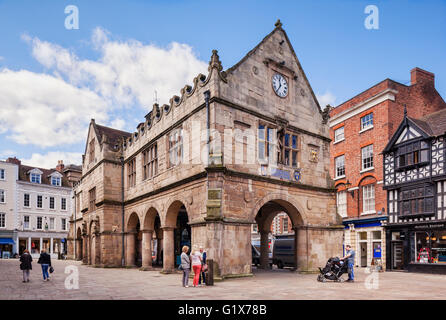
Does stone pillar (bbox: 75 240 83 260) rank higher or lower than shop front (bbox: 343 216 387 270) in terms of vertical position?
lower

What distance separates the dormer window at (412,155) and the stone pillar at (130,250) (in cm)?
1828

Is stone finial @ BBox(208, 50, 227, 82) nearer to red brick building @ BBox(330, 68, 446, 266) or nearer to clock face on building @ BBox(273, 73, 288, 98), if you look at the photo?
clock face on building @ BBox(273, 73, 288, 98)

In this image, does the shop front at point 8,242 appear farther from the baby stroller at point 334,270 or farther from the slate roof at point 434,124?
the slate roof at point 434,124

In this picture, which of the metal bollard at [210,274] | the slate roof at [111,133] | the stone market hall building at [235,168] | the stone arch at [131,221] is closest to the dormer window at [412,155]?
the stone market hall building at [235,168]

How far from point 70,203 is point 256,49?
4848cm

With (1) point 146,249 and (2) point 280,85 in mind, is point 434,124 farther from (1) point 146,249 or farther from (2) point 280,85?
(1) point 146,249

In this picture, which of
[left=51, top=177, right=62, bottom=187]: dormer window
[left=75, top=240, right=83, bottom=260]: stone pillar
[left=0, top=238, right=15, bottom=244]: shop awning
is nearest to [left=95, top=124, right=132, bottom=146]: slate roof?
[left=75, top=240, right=83, bottom=260]: stone pillar

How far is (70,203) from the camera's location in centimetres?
5962

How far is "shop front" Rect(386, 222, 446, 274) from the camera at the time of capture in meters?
23.8

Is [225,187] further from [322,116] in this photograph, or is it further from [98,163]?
[98,163]

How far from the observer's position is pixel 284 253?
27125mm

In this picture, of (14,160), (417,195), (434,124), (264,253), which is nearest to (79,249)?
(264,253)

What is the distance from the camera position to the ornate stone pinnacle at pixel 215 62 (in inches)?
683

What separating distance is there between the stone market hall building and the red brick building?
9.32 meters
